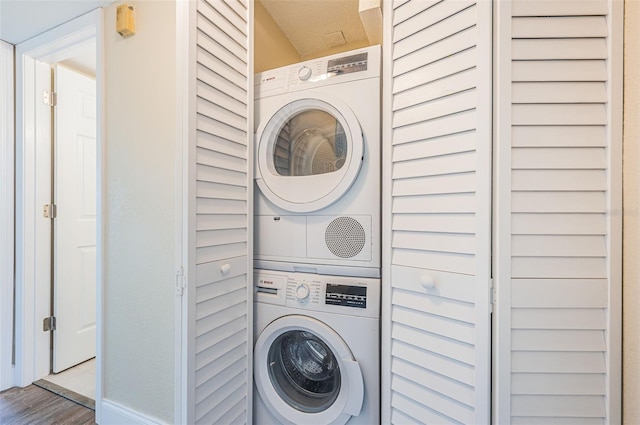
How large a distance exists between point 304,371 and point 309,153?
3.60 ft

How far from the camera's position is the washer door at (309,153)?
4.13 ft

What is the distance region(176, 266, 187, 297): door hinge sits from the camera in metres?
1.08

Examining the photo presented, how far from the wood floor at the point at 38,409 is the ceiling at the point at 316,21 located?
2581 millimetres

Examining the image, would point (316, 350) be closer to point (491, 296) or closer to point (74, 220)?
point (491, 296)

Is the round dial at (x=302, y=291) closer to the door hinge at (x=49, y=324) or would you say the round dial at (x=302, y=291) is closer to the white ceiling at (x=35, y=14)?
the white ceiling at (x=35, y=14)

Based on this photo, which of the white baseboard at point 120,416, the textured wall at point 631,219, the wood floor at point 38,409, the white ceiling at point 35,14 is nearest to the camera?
the textured wall at point 631,219

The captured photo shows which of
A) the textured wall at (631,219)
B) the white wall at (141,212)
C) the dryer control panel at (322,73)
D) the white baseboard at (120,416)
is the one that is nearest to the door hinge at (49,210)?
the white wall at (141,212)

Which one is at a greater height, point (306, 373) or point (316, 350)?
point (316, 350)

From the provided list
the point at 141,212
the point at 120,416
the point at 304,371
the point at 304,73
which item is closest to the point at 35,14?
the point at 141,212

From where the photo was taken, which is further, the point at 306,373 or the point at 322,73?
the point at 306,373

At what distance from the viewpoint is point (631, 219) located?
30.5 inches

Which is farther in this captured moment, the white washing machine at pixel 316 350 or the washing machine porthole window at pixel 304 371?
the washing machine porthole window at pixel 304 371

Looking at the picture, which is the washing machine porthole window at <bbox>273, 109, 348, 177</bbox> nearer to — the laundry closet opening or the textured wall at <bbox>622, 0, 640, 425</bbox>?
the laundry closet opening

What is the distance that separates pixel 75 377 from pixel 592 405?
267 cm
